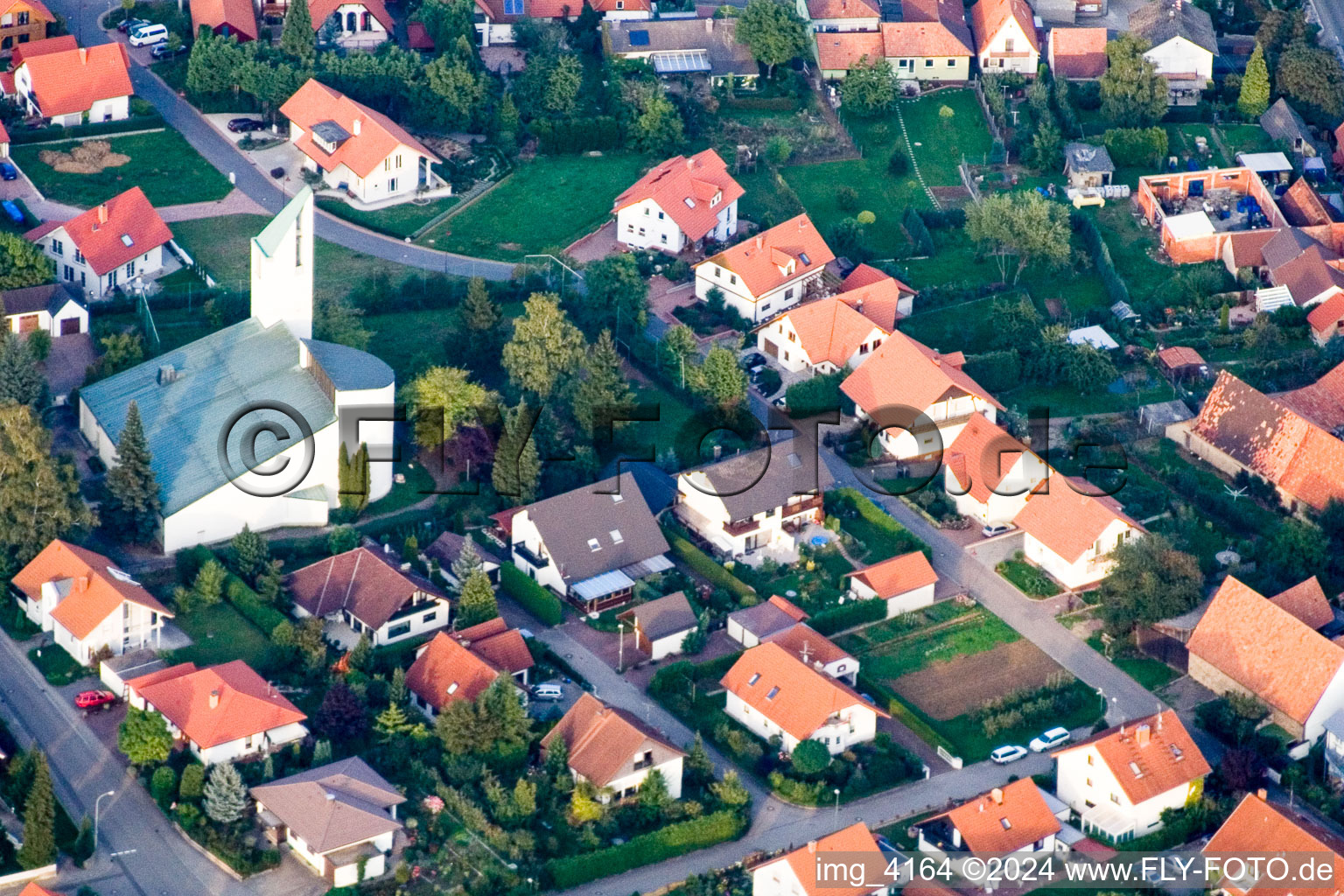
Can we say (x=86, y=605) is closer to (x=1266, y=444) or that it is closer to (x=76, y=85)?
(x=76, y=85)

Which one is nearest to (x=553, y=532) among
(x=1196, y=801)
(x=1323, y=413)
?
(x=1196, y=801)

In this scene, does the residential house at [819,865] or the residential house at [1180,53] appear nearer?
the residential house at [819,865]

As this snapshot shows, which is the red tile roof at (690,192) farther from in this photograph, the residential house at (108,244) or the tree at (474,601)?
the tree at (474,601)

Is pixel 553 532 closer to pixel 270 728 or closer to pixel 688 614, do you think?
pixel 688 614

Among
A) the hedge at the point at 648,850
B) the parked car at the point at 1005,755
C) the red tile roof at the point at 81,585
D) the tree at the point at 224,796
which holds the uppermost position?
the red tile roof at the point at 81,585

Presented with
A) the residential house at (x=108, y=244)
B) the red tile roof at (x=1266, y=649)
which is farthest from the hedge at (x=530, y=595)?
the residential house at (x=108, y=244)

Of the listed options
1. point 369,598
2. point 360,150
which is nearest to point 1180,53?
point 360,150

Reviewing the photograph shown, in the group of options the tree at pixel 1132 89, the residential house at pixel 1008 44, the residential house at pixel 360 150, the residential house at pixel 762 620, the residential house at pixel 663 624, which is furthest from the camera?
the residential house at pixel 1008 44

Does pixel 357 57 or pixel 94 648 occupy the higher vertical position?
pixel 357 57
